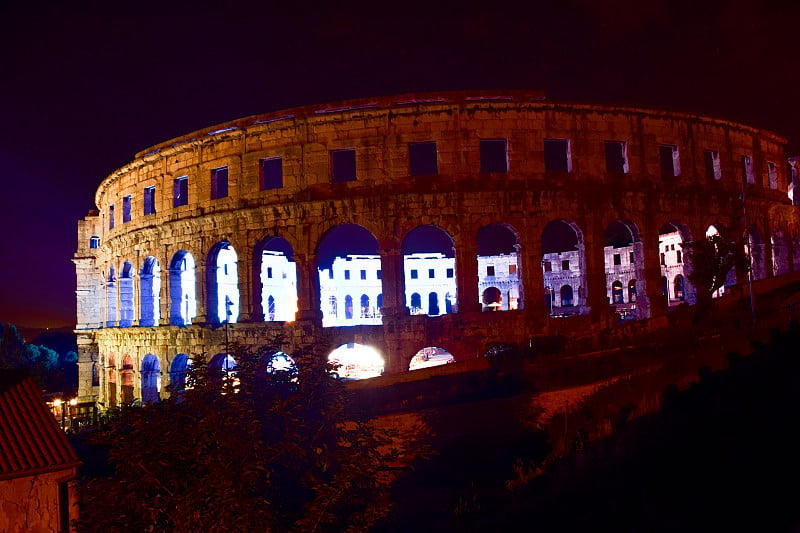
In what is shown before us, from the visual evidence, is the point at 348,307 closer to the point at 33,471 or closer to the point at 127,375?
the point at 127,375

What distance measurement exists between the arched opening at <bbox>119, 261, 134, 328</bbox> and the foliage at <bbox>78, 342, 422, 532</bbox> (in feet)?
76.5

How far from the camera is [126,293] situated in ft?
95.8

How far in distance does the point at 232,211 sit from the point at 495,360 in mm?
11973

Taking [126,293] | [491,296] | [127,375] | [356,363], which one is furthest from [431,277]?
[127,375]

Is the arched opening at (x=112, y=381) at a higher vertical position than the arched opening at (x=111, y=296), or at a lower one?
lower

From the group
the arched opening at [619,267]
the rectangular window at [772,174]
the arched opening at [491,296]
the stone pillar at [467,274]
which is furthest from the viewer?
the arched opening at [491,296]

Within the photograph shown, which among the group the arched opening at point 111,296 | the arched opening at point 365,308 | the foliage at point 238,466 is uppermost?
→ the arched opening at point 111,296

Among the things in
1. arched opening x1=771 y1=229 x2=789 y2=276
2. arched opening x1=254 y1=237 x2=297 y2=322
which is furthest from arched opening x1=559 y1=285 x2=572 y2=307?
arched opening x1=771 y1=229 x2=789 y2=276

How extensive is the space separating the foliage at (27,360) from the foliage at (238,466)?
1828 inches

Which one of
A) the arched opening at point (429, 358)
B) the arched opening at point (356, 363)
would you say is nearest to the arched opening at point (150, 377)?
the arched opening at point (356, 363)

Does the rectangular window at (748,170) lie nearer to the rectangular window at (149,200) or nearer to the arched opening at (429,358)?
the arched opening at (429,358)

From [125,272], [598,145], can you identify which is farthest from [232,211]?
[598,145]

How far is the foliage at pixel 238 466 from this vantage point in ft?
21.4

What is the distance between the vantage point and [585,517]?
6438 mm
